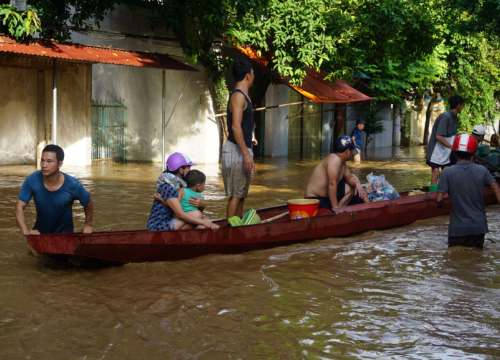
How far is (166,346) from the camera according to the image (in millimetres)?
5074

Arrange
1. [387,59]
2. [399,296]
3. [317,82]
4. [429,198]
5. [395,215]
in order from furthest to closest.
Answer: [387,59] → [317,82] → [429,198] → [395,215] → [399,296]

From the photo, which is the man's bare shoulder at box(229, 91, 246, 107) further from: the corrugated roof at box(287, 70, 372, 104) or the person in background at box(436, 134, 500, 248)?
the corrugated roof at box(287, 70, 372, 104)

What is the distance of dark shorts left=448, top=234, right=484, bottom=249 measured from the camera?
816 cm

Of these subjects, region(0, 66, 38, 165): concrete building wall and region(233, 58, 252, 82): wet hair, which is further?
region(0, 66, 38, 165): concrete building wall

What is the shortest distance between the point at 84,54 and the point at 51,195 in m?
8.87

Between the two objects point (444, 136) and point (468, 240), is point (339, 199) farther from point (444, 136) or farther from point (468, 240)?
point (444, 136)

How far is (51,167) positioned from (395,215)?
4.72 metres

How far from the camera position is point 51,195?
6871mm

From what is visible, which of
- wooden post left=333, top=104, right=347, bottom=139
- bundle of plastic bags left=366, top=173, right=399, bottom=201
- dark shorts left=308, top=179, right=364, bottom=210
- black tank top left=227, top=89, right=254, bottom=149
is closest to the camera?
black tank top left=227, top=89, right=254, bottom=149

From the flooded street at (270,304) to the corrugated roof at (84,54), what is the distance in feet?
19.2

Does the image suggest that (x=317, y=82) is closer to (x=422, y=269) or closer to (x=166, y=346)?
(x=422, y=269)

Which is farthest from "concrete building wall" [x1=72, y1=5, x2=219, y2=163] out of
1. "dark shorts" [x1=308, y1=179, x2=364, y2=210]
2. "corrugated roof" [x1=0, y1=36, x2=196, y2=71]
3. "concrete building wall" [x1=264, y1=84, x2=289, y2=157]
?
"dark shorts" [x1=308, y1=179, x2=364, y2=210]

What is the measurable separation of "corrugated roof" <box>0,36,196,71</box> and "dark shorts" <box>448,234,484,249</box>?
8686 mm

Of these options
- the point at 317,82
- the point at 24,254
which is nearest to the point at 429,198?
the point at 24,254
